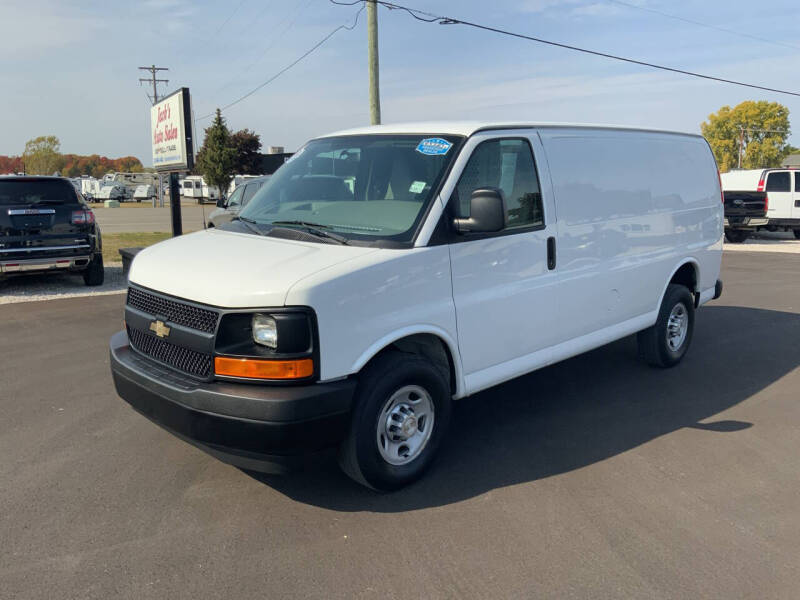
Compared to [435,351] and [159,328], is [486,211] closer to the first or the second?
[435,351]

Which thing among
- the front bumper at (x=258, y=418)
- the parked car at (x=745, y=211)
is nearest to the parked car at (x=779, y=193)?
the parked car at (x=745, y=211)

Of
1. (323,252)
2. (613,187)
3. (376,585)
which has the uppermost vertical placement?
(613,187)

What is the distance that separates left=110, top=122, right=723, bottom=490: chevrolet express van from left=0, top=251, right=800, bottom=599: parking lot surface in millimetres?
414

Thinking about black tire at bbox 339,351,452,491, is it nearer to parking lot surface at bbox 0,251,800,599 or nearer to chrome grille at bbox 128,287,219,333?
parking lot surface at bbox 0,251,800,599

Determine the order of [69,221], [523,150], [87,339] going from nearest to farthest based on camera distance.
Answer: [523,150], [87,339], [69,221]

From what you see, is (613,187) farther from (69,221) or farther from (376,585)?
(69,221)

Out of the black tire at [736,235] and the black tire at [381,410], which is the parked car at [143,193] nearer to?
the black tire at [736,235]

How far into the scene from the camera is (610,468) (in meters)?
4.18

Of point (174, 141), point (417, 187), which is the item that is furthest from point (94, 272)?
point (417, 187)

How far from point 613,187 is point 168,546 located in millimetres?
4024

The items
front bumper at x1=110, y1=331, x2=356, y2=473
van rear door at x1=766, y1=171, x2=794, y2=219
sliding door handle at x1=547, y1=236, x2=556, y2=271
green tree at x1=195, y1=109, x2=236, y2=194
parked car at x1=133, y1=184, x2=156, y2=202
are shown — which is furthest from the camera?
parked car at x1=133, y1=184, x2=156, y2=202

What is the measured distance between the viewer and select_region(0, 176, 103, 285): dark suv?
989 centimetres

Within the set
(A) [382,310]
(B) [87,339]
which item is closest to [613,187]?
(A) [382,310]

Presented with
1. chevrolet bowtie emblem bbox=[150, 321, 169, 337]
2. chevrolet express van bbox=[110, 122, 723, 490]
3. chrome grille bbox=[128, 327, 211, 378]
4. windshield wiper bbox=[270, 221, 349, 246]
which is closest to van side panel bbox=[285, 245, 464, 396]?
chevrolet express van bbox=[110, 122, 723, 490]
